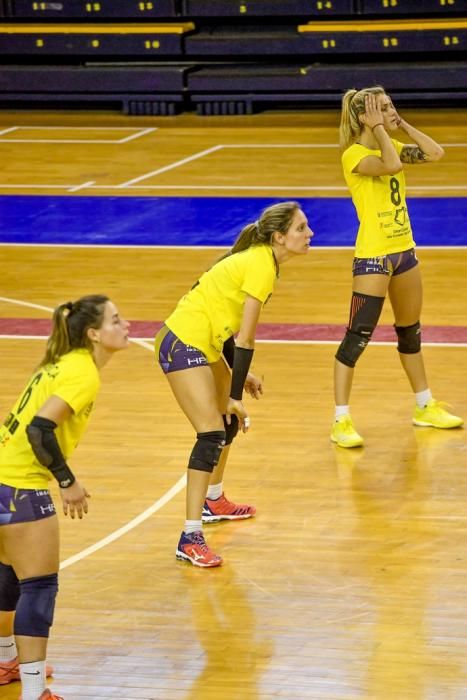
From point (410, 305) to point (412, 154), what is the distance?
0.87 meters

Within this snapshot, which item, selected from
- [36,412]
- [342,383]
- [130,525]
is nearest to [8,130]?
[342,383]

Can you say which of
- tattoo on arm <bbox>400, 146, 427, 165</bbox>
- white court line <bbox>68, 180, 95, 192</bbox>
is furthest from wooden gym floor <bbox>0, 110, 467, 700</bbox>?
white court line <bbox>68, 180, 95, 192</bbox>

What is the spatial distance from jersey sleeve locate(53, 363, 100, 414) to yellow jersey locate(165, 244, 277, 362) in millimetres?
1409

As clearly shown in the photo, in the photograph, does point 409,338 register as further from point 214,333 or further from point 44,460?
point 44,460

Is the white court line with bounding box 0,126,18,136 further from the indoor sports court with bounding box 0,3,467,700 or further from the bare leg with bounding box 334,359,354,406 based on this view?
the bare leg with bounding box 334,359,354,406

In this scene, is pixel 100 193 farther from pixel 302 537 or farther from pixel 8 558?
pixel 8 558

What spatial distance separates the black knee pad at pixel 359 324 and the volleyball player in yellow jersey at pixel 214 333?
56.5 inches

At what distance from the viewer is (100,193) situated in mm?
15094

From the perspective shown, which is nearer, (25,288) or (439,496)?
(439,496)

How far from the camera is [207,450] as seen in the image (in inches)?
237

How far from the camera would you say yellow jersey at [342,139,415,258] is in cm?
733

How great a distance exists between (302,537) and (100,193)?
9305mm

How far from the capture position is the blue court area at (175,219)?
512 inches

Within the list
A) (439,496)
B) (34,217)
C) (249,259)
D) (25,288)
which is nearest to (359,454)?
(439,496)
